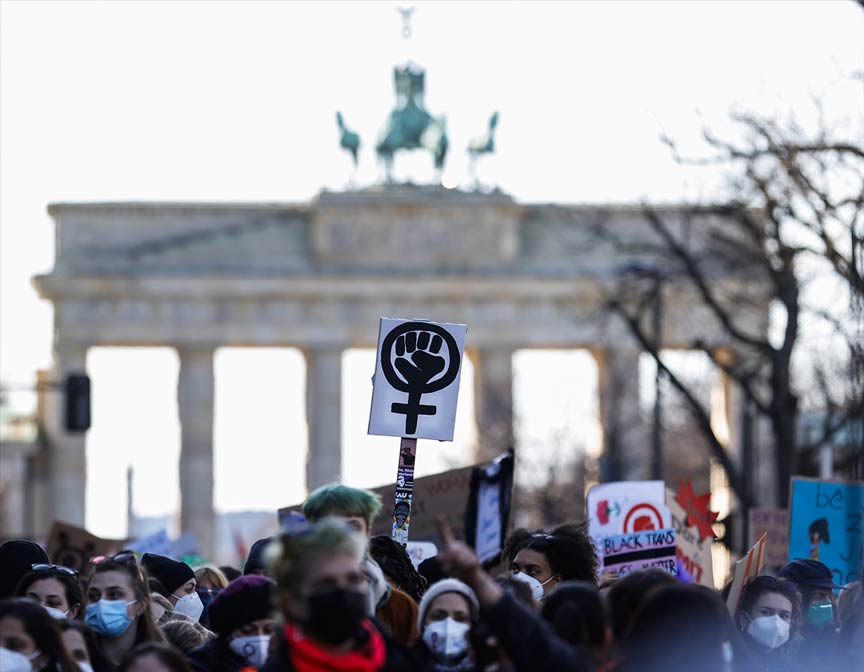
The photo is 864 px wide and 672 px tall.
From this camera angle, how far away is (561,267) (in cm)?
8212

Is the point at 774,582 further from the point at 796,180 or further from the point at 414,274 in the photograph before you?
the point at 414,274

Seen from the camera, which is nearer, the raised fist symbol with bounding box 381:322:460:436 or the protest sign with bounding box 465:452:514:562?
the raised fist symbol with bounding box 381:322:460:436

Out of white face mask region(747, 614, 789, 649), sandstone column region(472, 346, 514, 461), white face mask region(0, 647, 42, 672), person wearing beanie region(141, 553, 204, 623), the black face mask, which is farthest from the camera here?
sandstone column region(472, 346, 514, 461)

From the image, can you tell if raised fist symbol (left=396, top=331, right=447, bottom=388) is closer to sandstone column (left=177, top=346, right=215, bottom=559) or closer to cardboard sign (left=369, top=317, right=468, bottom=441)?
cardboard sign (left=369, top=317, right=468, bottom=441)

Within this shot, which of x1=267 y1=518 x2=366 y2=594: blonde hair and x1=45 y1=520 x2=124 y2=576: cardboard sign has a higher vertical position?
x1=267 y1=518 x2=366 y2=594: blonde hair

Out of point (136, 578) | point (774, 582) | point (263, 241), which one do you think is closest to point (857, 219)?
point (774, 582)

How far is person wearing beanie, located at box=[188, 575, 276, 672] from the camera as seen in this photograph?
32.8 feet

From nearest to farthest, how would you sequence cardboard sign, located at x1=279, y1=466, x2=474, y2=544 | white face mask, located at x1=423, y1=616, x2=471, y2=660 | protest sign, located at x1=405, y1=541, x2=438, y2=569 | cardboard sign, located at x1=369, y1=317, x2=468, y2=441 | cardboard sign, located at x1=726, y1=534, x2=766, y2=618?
white face mask, located at x1=423, y1=616, x2=471, y2=660 → cardboard sign, located at x1=369, y1=317, x2=468, y2=441 → cardboard sign, located at x1=726, y1=534, x2=766, y2=618 → protest sign, located at x1=405, y1=541, x2=438, y2=569 → cardboard sign, located at x1=279, y1=466, x2=474, y2=544

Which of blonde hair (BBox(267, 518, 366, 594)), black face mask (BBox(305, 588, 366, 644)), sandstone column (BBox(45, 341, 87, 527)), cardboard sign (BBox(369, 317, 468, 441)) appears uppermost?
cardboard sign (BBox(369, 317, 468, 441))

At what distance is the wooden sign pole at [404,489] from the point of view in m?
12.0

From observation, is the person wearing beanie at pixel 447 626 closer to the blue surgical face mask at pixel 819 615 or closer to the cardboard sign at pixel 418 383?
the cardboard sign at pixel 418 383

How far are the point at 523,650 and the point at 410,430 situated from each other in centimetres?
385

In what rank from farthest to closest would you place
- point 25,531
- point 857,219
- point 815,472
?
point 25,531, point 815,472, point 857,219

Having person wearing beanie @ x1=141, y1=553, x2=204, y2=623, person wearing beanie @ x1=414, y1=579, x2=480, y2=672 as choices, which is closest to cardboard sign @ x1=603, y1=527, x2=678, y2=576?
person wearing beanie @ x1=141, y1=553, x2=204, y2=623
